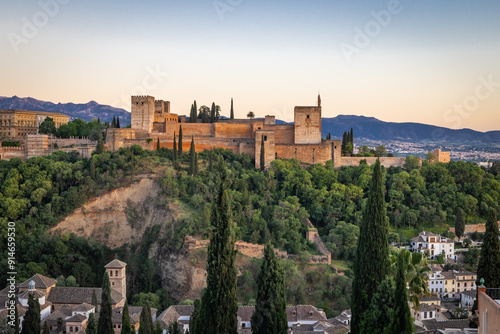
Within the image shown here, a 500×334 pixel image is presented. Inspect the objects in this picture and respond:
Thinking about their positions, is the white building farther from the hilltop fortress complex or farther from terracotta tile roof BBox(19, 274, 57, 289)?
terracotta tile roof BBox(19, 274, 57, 289)

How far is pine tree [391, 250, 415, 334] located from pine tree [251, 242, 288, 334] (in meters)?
4.14

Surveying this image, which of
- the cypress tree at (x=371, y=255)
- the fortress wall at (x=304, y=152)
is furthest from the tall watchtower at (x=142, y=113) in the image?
the cypress tree at (x=371, y=255)

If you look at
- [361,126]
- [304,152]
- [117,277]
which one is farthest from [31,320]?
[361,126]

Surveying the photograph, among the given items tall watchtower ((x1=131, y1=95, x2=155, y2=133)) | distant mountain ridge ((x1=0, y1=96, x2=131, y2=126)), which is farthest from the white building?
distant mountain ridge ((x1=0, y1=96, x2=131, y2=126))

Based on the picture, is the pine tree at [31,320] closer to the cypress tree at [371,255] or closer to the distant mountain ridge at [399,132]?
the cypress tree at [371,255]

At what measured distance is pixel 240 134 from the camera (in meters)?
50.3

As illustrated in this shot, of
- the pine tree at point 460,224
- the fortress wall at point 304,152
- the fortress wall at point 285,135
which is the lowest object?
the pine tree at point 460,224

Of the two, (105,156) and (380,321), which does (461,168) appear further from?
(380,321)

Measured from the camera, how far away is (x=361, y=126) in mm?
128000

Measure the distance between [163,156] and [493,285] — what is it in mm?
32330

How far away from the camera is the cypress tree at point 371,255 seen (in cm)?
1652

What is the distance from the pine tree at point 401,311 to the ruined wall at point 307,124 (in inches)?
1380

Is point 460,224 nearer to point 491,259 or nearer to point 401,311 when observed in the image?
point 491,259

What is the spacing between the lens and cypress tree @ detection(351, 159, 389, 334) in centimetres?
1652
